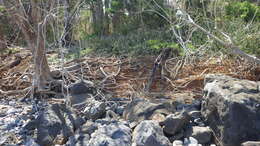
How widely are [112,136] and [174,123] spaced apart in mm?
515

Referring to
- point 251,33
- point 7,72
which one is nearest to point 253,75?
point 251,33

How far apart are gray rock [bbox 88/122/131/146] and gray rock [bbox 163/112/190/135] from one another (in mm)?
313

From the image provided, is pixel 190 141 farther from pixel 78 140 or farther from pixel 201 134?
pixel 78 140

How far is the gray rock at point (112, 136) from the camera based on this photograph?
2.03 meters

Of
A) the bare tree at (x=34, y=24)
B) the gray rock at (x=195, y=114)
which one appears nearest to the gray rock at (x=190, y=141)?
the gray rock at (x=195, y=114)

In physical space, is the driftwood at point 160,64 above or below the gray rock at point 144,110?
above

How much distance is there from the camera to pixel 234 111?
208 cm

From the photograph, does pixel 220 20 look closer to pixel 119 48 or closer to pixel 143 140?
pixel 119 48

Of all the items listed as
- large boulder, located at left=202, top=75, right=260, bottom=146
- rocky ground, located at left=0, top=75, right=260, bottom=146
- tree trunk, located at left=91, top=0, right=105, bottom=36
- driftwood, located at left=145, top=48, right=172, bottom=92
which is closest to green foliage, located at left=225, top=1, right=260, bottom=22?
driftwood, located at left=145, top=48, right=172, bottom=92

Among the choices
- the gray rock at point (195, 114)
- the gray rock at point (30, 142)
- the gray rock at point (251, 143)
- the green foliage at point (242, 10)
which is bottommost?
the gray rock at point (30, 142)

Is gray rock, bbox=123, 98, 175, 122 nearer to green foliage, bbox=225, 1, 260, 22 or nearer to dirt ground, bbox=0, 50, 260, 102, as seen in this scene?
dirt ground, bbox=0, 50, 260, 102

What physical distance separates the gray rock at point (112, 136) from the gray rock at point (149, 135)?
0.23 ft

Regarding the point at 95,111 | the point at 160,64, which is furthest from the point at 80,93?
the point at 160,64

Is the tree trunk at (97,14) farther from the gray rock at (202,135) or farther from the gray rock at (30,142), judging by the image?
the gray rock at (202,135)
